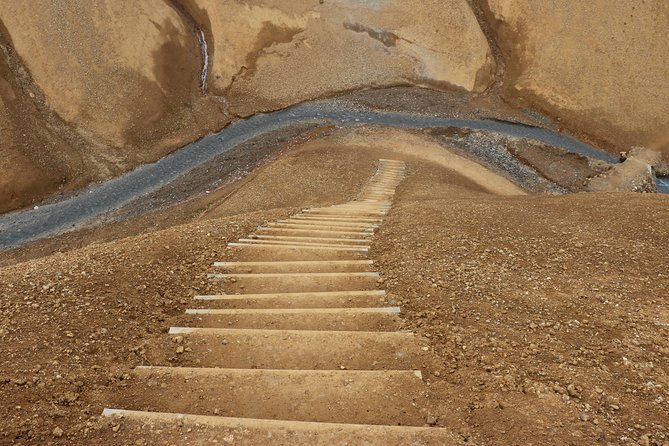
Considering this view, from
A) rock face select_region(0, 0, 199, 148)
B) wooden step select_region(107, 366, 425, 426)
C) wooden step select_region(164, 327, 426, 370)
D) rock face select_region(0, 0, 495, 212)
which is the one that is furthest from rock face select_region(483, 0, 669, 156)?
wooden step select_region(107, 366, 425, 426)

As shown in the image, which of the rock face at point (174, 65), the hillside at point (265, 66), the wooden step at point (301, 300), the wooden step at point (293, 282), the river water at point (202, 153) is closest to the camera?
the wooden step at point (301, 300)

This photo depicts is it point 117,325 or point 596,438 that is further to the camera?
point 117,325

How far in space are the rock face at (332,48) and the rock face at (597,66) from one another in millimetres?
2857

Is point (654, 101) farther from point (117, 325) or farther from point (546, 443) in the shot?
point (117, 325)

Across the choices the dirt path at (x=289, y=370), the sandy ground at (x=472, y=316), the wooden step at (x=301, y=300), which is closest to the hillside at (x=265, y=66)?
the sandy ground at (x=472, y=316)

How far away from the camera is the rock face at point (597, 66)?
28.4 meters

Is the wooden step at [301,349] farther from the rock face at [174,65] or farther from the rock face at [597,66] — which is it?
the rock face at [597,66]

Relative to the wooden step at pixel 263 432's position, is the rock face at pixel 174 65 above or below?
above

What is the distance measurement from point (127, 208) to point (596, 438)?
73.6ft

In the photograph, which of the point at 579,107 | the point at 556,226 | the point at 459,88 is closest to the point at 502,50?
the point at 459,88

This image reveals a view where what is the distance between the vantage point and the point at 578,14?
31.4m

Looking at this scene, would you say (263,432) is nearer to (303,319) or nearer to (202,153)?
(303,319)

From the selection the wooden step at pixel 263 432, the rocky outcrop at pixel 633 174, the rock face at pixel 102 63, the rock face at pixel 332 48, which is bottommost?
the wooden step at pixel 263 432

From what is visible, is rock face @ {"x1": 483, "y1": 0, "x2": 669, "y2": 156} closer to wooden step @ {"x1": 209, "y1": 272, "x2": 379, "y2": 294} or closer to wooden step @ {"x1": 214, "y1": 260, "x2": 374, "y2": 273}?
wooden step @ {"x1": 214, "y1": 260, "x2": 374, "y2": 273}
